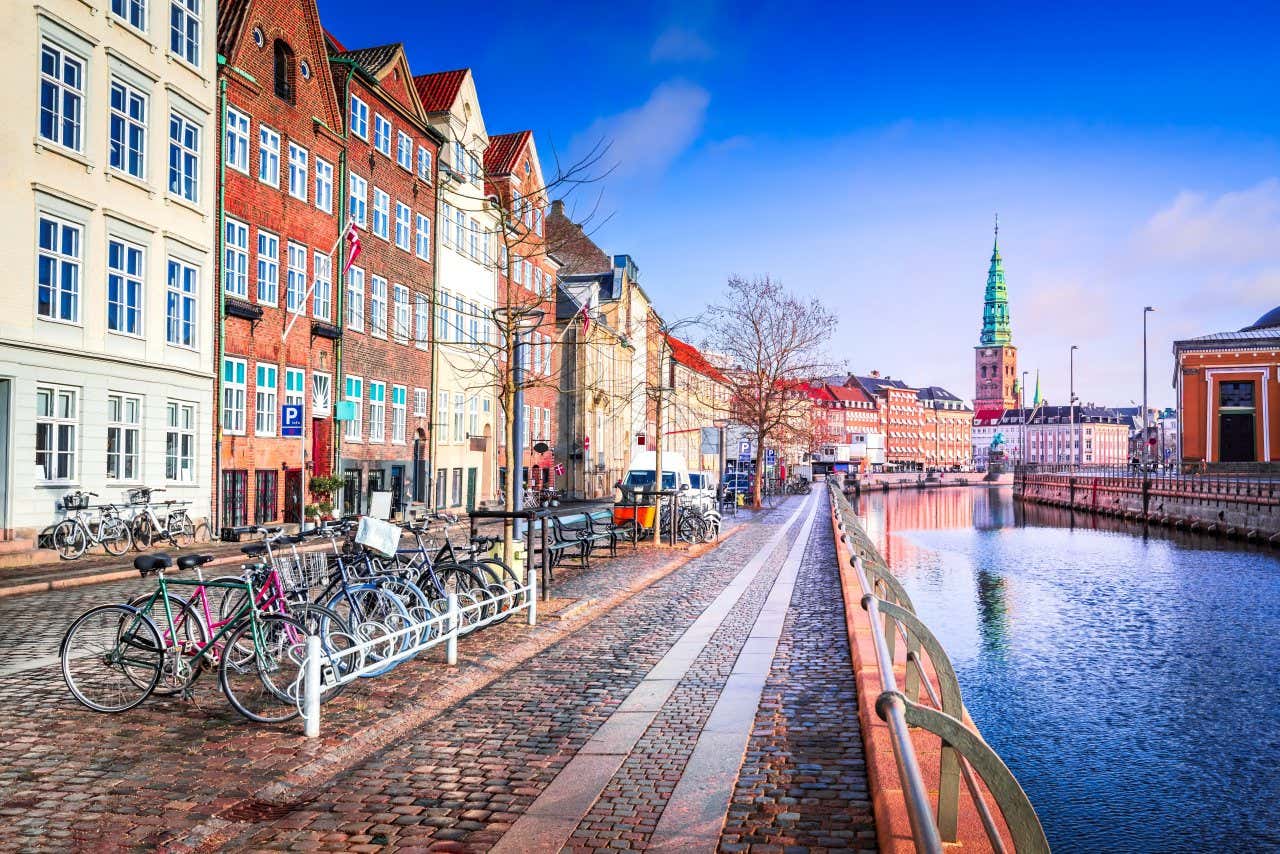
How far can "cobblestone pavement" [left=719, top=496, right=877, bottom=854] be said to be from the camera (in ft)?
17.9

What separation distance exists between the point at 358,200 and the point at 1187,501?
41272 mm

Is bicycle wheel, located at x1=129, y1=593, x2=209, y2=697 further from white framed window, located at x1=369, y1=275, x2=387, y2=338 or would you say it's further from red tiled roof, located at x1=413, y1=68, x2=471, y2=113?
red tiled roof, located at x1=413, y1=68, x2=471, y2=113

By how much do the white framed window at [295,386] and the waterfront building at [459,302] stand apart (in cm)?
888

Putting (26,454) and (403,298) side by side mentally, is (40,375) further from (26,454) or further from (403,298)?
(403,298)

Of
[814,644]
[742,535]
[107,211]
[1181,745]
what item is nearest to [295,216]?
[107,211]

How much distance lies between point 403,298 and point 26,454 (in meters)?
17.6

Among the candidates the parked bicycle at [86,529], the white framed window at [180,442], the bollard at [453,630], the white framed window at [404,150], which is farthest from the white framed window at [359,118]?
the bollard at [453,630]

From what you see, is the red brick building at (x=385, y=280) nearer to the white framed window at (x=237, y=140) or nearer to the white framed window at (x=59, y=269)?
the white framed window at (x=237, y=140)

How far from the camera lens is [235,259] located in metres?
26.3

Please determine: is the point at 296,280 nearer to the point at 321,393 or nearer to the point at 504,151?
the point at 321,393

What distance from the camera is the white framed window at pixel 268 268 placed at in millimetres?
27391

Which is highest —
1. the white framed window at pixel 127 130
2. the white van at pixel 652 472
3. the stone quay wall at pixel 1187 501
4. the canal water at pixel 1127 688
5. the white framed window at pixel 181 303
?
the white framed window at pixel 127 130

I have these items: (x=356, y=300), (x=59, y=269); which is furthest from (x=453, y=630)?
(x=356, y=300)

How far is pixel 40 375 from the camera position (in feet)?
64.8
